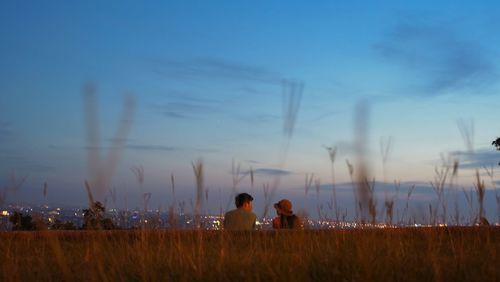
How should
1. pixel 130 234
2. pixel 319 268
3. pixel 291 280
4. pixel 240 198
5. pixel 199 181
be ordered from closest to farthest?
pixel 291 280
pixel 319 268
pixel 199 181
pixel 130 234
pixel 240 198

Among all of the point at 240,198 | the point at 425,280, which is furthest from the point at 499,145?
the point at 425,280

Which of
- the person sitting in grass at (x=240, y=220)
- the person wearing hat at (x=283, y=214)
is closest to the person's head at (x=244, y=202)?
the person sitting in grass at (x=240, y=220)

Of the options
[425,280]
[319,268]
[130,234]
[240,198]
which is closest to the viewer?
[425,280]

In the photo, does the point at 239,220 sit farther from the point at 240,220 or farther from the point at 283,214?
the point at 283,214

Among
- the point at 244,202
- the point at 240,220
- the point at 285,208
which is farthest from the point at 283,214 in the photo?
the point at 240,220

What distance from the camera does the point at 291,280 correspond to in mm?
2527

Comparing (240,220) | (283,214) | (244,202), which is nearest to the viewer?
(240,220)

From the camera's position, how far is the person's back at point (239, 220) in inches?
285

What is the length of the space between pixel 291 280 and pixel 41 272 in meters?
1.62

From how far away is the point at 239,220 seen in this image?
23.7ft

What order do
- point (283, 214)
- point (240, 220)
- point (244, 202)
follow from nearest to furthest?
point (240, 220)
point (244, 202)
point (283, 214)

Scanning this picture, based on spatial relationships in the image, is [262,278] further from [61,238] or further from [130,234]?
[61,238]

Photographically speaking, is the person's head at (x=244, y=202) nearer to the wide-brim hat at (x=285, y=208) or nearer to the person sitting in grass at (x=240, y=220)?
the person sitting in grass at (x=240, y=220)

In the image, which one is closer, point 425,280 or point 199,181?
point 425,280
